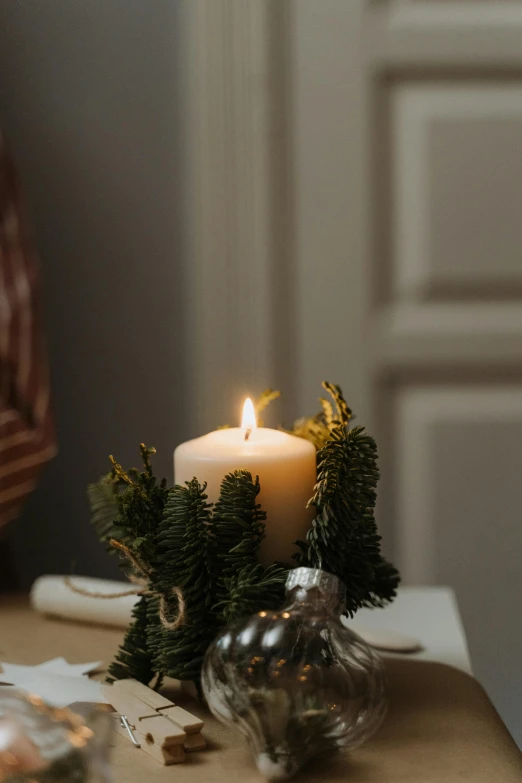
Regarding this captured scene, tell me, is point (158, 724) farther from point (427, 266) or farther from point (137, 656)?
point (427, 266)

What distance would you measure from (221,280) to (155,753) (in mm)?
856

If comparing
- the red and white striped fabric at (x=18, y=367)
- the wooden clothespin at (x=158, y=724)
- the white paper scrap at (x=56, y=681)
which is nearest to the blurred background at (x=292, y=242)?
the red and white striped fabric at (x=18, y=367)

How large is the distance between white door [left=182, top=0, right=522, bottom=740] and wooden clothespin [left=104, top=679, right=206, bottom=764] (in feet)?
Result: 2.55

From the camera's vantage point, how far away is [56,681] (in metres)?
0.49

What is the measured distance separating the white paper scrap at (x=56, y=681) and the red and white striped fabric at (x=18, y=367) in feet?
1.01

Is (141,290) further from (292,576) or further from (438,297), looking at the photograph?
(292,576)

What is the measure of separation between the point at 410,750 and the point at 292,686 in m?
0.09

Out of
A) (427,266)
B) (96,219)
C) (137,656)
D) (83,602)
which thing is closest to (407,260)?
(427,266)

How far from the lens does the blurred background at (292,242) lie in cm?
117

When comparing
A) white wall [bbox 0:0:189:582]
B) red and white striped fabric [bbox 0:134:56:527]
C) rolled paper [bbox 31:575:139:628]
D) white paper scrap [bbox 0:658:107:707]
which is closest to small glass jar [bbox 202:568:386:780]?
white paper scrap [bbox 0:658:107:707]

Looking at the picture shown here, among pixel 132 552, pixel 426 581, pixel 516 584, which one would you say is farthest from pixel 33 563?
pixel 132 552

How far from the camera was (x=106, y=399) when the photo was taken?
A: 1176 mm

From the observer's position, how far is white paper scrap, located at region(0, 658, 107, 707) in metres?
0.47

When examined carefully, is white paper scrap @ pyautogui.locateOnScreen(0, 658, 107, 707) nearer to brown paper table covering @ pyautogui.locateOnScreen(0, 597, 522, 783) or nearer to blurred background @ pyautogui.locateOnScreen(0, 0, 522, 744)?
brown paper table covering @ pyautogui.locateOnScreen(0, 597, 522, 783)
